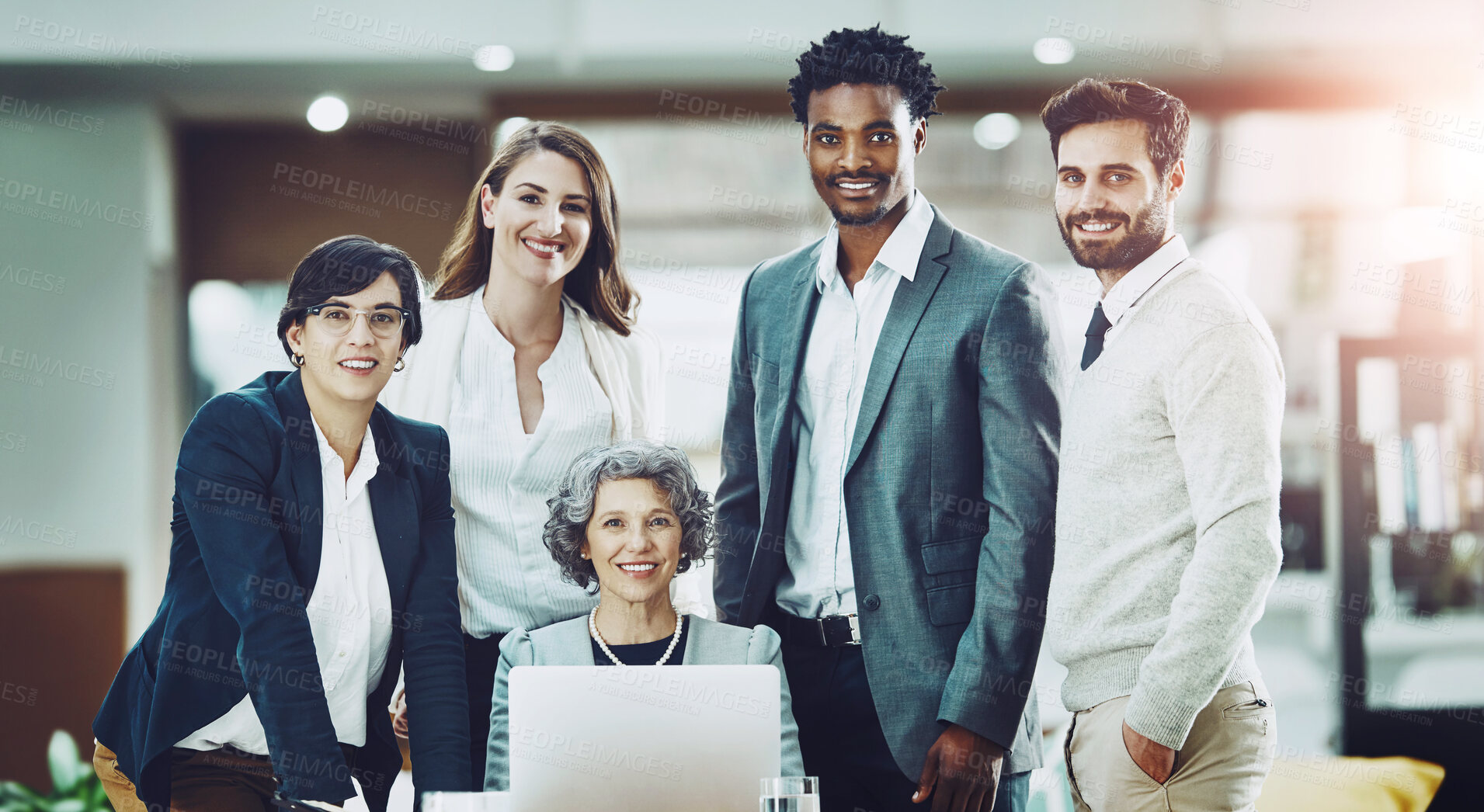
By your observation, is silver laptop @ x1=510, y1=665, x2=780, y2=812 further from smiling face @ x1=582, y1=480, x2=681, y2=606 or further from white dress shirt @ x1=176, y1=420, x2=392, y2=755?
white dress shirt @ x1=176, y1=420, x2=392, y2=755

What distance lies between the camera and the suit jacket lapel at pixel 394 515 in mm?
2451

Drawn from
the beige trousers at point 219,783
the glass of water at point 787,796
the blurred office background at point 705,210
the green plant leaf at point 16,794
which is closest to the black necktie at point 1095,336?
the glass of water at point 787,796

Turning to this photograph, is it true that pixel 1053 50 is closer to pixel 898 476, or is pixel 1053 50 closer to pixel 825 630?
pixel 898 476

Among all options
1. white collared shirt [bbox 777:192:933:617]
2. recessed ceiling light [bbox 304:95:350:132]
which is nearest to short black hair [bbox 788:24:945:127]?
white collared shirt [bbox 777:192:933:617]

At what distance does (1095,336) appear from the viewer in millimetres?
2322

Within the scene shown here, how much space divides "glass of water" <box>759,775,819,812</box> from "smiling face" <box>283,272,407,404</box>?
1.34 meters

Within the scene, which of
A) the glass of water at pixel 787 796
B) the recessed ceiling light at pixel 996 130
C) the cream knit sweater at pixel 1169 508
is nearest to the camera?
the glass of water at pixel 787 796

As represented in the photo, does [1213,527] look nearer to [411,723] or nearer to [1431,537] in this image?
[411,723]

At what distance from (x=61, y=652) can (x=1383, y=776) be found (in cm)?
437

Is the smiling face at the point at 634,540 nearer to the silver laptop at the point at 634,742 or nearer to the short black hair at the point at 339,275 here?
the silver laptop at the point at 634,742

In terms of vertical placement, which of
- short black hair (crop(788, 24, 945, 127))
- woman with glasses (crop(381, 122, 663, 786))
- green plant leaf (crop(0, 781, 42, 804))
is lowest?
green plant leaf (crop(0, 781, 42, 804))

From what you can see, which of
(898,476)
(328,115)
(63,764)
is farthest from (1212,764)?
(63,764)

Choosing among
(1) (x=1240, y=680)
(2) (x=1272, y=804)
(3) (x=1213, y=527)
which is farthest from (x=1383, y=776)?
(3) (x=1213, y=527)

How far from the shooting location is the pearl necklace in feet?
7.29
